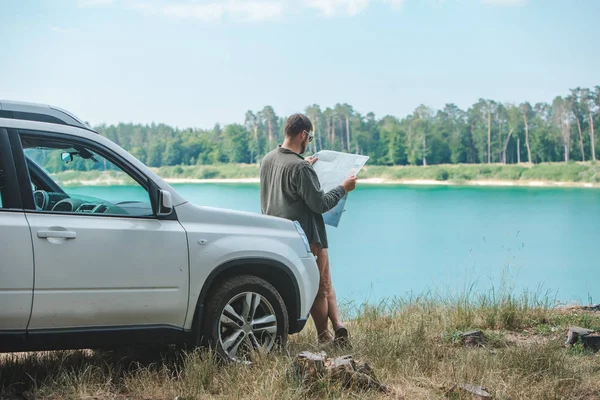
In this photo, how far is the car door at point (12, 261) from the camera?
4.43 meters

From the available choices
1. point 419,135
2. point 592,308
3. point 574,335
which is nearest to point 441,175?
point 419,135

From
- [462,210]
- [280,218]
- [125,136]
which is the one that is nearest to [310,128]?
[280,218]

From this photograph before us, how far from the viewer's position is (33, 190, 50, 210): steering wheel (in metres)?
4.81

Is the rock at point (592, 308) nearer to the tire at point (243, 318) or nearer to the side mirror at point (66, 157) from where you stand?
the tire at point (243, 318)

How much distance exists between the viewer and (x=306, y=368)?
4.86m

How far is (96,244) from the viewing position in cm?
472

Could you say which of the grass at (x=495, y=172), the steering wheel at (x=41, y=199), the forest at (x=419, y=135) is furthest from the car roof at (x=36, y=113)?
the forest at (x=419, y=135)

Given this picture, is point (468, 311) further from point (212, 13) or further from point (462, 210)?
point (212, 13)

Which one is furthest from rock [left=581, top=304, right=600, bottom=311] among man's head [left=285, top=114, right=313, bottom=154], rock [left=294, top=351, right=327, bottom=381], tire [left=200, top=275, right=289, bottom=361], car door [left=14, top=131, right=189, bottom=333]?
car door [left=14, top=131, right=189, bottom=333]

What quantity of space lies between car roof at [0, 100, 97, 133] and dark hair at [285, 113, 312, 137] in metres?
1.75

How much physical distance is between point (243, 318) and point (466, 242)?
45.5 metres

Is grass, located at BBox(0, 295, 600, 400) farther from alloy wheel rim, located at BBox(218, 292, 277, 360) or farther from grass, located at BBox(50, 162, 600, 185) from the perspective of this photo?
grass, located at BBox(50, 162, 600, 185)

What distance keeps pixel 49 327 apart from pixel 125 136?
144133mm

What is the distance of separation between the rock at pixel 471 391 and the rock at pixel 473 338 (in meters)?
1.78
